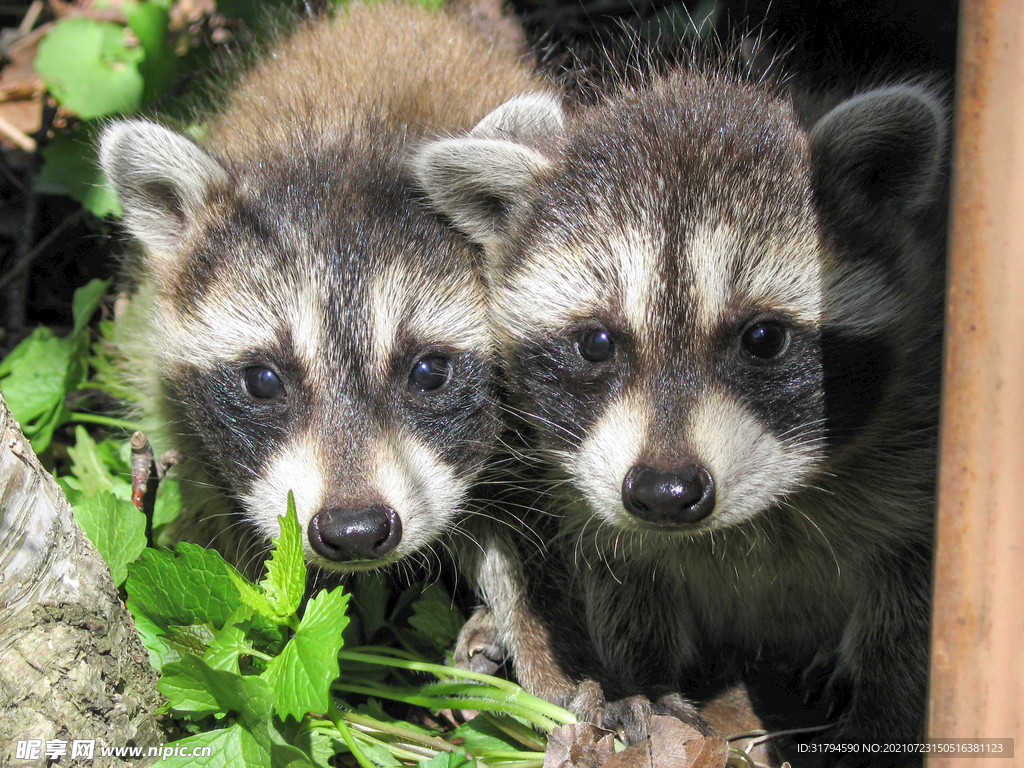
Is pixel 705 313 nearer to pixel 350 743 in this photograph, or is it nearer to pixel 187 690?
pixel 350 743

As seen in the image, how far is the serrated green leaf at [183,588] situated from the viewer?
10.6ft

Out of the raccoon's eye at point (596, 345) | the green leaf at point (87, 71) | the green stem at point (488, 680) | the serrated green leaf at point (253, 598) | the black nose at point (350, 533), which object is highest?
the green leaf at point (87, 71)

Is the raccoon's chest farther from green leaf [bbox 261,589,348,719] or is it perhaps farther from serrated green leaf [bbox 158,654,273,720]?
serrated green leaf [bbox 158,654,273,720]

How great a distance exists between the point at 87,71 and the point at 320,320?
250cm

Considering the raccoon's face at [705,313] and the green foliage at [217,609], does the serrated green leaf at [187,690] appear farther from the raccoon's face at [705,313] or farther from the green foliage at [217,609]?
the raccoon's face at [705,313]

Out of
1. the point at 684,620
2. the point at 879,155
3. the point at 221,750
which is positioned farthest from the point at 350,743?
the point at 879,155

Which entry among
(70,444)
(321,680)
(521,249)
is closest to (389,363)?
(521,249)

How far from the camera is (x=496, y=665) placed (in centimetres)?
416

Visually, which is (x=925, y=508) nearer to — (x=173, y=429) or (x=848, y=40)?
(x=848, y=40)

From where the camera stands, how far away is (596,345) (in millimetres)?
3258

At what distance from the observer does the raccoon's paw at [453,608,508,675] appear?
4.12 metres

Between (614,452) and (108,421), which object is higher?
(614,452)

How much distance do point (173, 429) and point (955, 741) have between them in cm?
316

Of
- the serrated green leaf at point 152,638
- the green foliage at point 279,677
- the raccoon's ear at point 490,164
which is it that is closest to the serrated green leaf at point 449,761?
the green foliage at point 279,677
